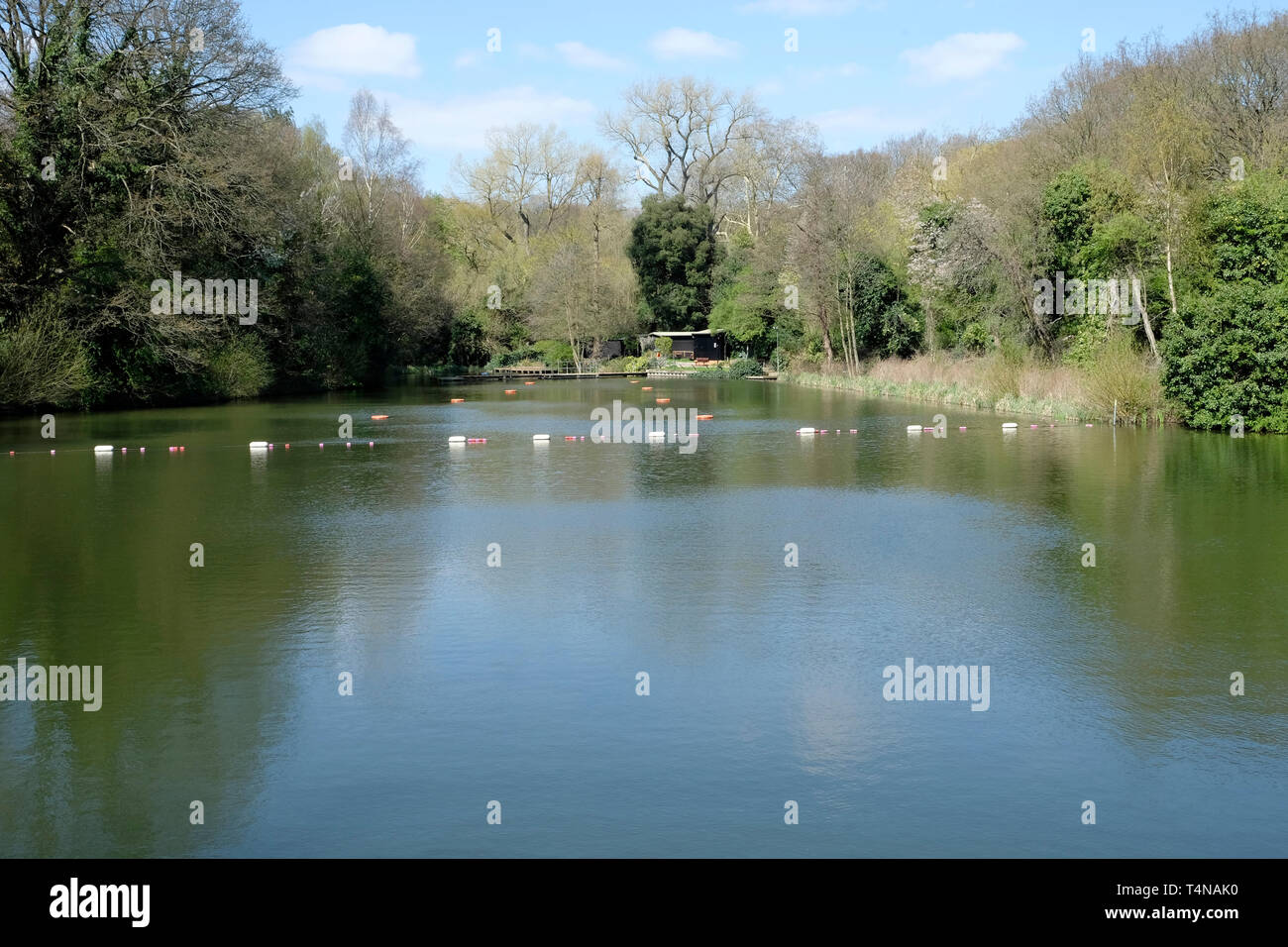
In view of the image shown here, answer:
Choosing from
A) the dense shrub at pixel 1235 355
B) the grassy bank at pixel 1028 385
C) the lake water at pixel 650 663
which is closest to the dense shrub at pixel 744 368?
the grassy bank at pixel 1028 385

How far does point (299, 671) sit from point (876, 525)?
26.4 feet

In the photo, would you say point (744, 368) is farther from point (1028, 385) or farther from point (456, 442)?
point (456, 442)

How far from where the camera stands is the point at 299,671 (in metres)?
8.50

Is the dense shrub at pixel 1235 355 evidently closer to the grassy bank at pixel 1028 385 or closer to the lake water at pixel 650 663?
the grassy bank at pixel 1028 385

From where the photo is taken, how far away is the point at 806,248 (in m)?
48.1

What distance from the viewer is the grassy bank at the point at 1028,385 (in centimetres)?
2534

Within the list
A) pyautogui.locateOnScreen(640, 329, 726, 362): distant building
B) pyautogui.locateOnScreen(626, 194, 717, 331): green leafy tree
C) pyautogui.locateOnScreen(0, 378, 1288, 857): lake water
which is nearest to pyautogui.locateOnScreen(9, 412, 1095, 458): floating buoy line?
pyautogui.locateOnScreen(0, 378, 1288, 857): lake water

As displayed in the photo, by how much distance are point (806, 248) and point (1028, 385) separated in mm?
19779

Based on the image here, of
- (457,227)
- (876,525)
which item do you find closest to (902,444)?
(876,525)

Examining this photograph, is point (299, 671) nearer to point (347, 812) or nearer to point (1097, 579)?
point (347, 812)

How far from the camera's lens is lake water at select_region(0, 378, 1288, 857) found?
602 cm

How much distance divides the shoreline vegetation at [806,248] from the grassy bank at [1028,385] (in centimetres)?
9

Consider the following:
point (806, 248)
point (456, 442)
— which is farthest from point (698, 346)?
point (456, 442)

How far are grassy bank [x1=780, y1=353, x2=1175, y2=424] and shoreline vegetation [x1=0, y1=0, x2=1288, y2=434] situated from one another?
0.09 metres
